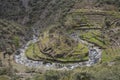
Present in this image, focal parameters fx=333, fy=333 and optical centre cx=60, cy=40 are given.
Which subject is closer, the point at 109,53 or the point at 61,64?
the point at 61,64

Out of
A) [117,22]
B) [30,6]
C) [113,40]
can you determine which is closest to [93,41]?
[113,40]

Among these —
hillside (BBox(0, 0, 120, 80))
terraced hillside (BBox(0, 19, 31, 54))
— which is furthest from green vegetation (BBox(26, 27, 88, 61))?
terraced hillside (BBox(0, 19, 31, 54))

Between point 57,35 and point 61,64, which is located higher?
point 57,35

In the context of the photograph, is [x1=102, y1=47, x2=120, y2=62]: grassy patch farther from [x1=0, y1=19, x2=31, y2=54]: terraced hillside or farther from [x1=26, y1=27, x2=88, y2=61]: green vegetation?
[x1=0, y1=19, x2=31, y2=54]: terraced hillside

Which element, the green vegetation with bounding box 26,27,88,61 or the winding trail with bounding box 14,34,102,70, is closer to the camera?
the winding trail with bounding box 14,34,102,70

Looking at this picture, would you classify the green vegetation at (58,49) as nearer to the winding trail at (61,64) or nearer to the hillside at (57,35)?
the hillside at (57,35)

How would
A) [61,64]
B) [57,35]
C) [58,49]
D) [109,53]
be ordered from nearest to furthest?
[61,64], [109,53], [58,49], [57,35]

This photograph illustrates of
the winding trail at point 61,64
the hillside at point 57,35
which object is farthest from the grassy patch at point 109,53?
the winding trail at point 61,64

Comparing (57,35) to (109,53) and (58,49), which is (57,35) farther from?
(109,53)

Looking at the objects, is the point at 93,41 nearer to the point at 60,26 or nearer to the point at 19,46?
the point at 60,26

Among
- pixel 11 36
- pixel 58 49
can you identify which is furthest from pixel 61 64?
pixel 11 36

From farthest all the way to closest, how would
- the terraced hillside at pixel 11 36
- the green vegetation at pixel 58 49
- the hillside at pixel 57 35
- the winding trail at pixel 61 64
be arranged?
Result: the terraced hillside at pixel 11 36, the green vegetation at pixel 58 49, the hillside at pixel 57 35, the winding trail at pixel 61 64
